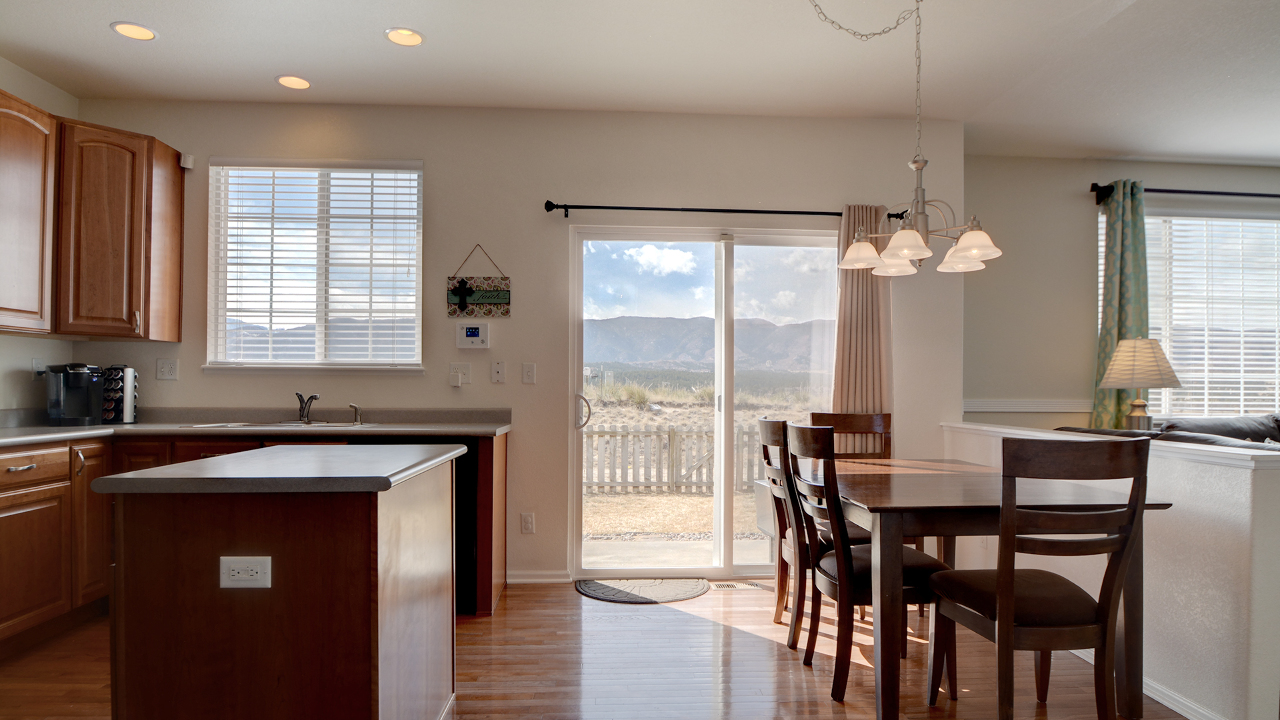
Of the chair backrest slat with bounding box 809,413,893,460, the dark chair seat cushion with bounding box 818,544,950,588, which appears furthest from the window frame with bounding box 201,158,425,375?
the dark chair seat cushion with bounding box 818,544,950,588

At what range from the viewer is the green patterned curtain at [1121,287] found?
4.35 metres

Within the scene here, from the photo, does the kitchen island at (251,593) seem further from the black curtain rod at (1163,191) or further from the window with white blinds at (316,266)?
the black curtain rod at (1163,191)

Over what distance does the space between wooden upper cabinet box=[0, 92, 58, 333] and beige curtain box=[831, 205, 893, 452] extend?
13.2 ft

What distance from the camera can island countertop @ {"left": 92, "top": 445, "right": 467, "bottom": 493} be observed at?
1.42 m

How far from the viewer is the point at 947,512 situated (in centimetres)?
203

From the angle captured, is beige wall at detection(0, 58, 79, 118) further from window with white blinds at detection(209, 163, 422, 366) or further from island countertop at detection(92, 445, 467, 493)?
island countertop at detection(92, 445, 467, 493)

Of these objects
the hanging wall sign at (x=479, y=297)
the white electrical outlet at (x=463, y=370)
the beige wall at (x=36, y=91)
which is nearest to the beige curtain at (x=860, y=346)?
the hanging wall sign at (x=479, y=297)

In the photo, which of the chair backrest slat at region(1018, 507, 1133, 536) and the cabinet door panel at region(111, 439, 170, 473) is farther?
the cabinet door panel at region(111, 439, 170, 473)

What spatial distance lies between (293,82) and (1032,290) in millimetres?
4690

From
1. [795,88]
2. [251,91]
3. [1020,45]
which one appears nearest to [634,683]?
[795,88]

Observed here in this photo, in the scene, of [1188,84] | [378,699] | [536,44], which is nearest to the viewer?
[378,699]

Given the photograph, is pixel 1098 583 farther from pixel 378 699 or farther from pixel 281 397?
pixel 281 397

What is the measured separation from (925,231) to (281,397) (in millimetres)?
3384

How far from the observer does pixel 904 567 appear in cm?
237
